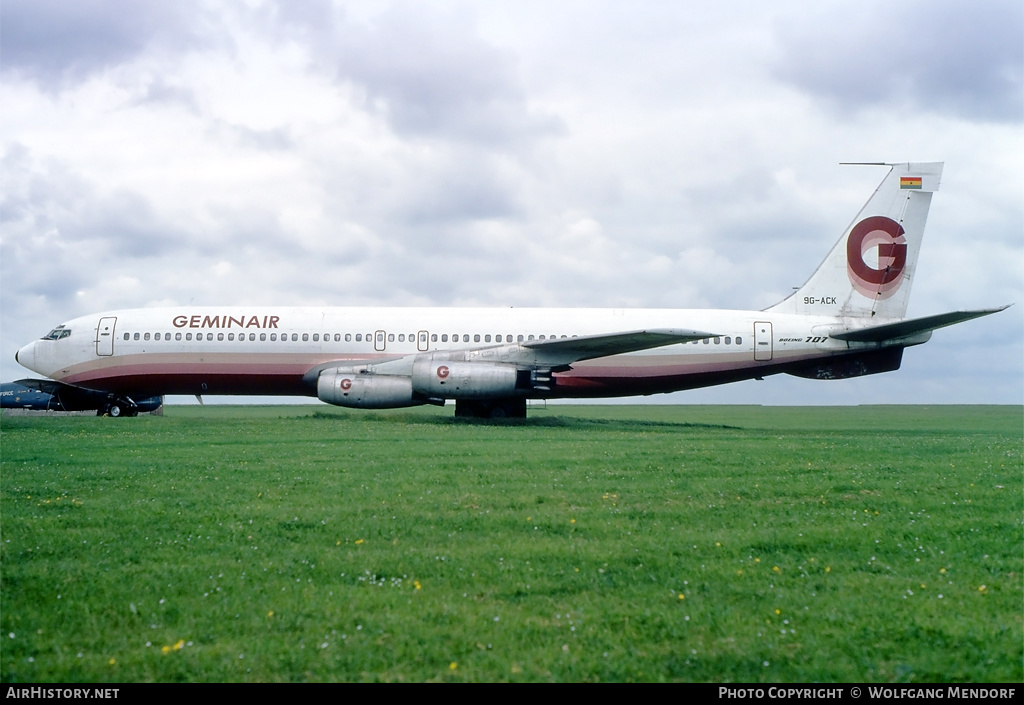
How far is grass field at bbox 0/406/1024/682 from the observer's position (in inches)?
183

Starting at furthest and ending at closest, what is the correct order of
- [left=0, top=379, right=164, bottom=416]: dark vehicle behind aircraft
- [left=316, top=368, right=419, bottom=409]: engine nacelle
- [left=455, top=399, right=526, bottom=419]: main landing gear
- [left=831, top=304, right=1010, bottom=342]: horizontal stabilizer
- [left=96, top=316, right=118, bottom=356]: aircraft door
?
[left=0, top=379, right=164, bottom=416]: dark vehicle behind aircraft, [left=96, top=316, right=118, bottom=356]: aircraft door, [left=455, top=399, right=526, bottom=419]: main landing gear, [left=316, top=368, right=419, bottom=409]: engine nacelle, [left=831, top=304, right=1010, bottom=342]: horizontal stabilizer

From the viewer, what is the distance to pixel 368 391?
23.7 meters

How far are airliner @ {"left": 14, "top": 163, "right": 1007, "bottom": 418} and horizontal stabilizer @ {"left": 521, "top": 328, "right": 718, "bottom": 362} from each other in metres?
0.11

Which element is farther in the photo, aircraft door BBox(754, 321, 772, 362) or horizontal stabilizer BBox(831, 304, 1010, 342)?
aircraft door BBox(754, 321, 772, 362)

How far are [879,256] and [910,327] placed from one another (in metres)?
3.71

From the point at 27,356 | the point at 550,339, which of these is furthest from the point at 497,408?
the point at 27,356

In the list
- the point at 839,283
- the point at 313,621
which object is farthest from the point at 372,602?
the point at 839,283

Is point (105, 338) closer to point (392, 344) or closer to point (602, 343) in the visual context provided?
point (392, 344)

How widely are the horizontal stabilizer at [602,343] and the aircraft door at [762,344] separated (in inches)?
123

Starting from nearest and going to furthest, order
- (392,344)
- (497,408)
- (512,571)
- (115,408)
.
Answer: (512,571) < (392,344) < (497,408) < (115,408)

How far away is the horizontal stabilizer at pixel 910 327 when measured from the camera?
20.6 meters

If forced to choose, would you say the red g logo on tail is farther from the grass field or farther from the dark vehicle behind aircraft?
the dark vehicle behind aircraft

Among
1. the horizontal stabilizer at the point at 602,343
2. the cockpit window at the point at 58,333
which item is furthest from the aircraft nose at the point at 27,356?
the horizontal stabilizer at the point at 602,343

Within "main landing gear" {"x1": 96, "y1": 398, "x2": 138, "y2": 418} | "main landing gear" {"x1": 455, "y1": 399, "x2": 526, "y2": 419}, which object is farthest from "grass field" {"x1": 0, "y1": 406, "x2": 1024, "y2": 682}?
"main landing gear" {"x1": 96, "y1": 398, "x2": 138, "y2": 418}
